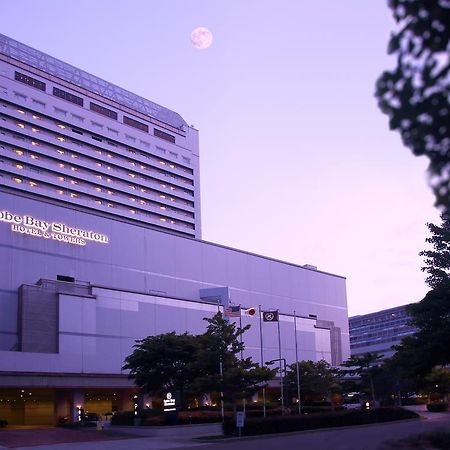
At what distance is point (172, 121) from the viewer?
6132 inches

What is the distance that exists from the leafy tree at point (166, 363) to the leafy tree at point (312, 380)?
20.7 metres

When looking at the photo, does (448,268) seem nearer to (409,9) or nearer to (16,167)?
(409,9)

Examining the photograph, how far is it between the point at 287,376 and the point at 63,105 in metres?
74.8

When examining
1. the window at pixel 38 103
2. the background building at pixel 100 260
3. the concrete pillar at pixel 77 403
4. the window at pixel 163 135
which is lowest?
the concrete pillar at pixel 77 403

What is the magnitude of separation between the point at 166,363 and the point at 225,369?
8079mm

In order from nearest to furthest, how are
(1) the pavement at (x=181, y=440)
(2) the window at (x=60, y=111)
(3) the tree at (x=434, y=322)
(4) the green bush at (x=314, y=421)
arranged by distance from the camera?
(3) the tree at (x=434, y=322) < (1) the pavement at (x=181, y=440) < (4) the green bush at (x=314, y=421) < (2) the window at (x=60, y=111)

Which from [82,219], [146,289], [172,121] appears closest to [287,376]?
[146,289]

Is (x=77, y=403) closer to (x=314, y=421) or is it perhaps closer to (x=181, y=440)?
(x=181, y=440)

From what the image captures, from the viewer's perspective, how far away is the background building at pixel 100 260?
66938 mm

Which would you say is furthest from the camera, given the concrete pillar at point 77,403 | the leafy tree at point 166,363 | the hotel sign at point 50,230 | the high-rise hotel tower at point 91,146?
the high-rise hotel tower at point 91,146

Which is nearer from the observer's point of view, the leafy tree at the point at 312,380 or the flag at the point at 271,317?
the flag at the point at 271,317

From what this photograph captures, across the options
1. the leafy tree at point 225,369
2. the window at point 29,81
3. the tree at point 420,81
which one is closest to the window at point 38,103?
the window at point 29,81

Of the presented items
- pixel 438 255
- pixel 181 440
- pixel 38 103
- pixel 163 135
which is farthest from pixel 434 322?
pixel 163 135

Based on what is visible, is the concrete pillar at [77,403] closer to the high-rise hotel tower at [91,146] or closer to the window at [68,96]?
the high-rise hotel tower at [91,146]
